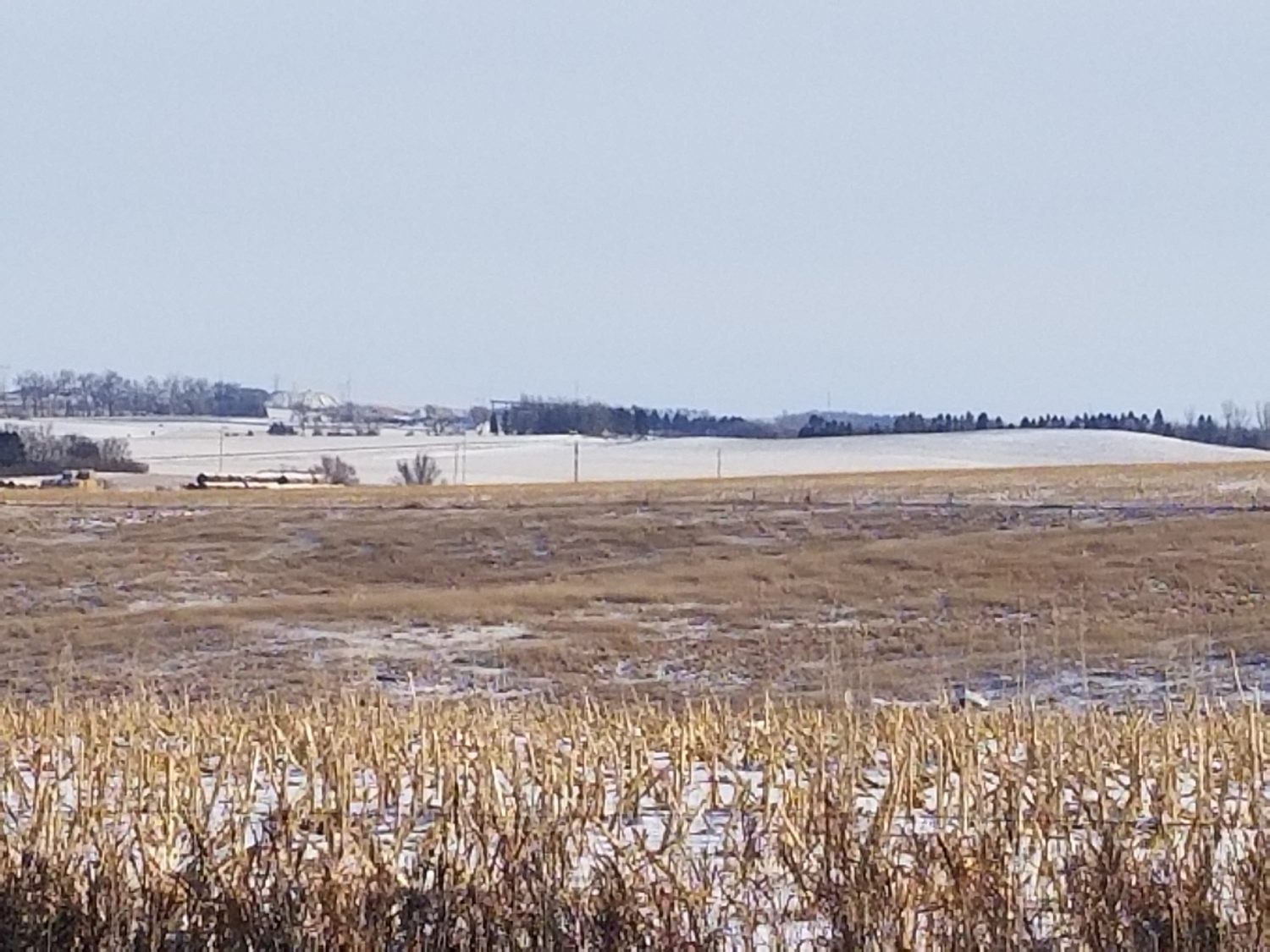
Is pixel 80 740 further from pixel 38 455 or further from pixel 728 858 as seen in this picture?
pixel 38 455

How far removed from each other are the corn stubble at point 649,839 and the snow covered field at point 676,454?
90.8 metres

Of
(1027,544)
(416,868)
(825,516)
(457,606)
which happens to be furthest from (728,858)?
(825,516)

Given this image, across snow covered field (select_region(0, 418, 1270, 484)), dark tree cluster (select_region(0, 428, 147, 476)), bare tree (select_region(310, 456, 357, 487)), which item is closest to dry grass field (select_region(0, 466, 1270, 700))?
bare tree (select_region(310, 456, 357, 487))

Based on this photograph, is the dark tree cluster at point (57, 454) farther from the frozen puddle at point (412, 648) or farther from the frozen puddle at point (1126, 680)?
the frozen puddle at point (1126, 680)

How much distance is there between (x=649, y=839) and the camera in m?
7.75

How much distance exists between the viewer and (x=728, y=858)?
24.1 ft

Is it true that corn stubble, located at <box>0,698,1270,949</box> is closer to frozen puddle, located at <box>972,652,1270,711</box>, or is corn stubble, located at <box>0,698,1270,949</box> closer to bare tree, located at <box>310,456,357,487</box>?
frozen puddle, located at <box>972,652,1270,711</box>

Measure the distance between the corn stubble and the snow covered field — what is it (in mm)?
90829

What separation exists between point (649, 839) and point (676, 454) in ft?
386

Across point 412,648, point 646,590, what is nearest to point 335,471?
point 646,590

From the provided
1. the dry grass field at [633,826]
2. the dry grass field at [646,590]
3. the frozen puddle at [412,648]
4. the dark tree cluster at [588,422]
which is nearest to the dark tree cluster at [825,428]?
the dark tree cluster at [588,422]

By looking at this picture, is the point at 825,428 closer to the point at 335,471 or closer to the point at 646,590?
the point at 335,471

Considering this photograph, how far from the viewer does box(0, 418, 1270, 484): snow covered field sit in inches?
4350

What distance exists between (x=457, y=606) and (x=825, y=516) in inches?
675
